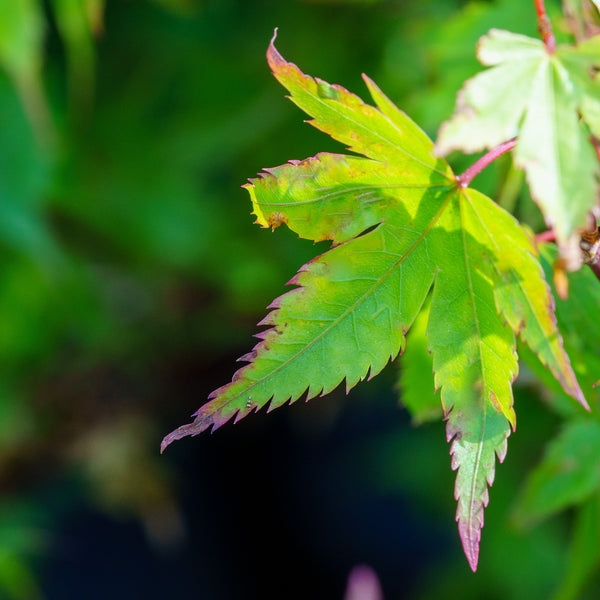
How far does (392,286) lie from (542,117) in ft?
0.43

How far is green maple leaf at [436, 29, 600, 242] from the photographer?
1.07ft

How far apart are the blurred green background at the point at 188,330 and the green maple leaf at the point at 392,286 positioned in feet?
1.01

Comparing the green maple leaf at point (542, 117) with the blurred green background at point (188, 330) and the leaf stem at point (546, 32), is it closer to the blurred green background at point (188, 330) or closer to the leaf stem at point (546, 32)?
the leaf stem at point (546, 32)

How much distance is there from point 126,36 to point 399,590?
1477 millimetres

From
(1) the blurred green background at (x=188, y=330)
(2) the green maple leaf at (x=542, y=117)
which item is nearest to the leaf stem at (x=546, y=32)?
(2) the green maple leaf at (x=542, y=117)

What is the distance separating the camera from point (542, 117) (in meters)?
0.35

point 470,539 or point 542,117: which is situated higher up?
point 542,117

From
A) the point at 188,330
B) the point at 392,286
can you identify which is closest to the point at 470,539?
the point at 392,286

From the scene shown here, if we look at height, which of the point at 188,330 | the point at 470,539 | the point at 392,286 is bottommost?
the point at 188,330

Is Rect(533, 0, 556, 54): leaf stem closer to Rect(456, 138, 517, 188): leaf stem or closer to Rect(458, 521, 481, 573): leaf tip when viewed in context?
Rect(456, 138, 517, 188): leaf stem

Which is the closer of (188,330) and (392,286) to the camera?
(392,286)

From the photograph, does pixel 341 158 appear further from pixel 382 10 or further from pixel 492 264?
pixel 382 10

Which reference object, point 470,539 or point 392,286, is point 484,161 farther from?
point 470,539

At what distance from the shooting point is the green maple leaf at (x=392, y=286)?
1.29 ft
